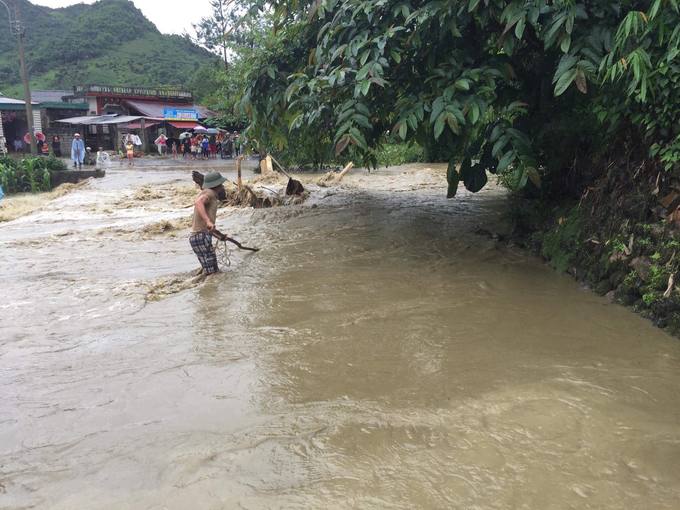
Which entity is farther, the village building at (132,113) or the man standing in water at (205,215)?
the village building at (132,113)

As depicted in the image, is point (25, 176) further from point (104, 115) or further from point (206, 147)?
point (104, 115)

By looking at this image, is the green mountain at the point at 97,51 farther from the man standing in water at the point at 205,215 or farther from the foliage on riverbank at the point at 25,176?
the man standing in water at the point at 205,215

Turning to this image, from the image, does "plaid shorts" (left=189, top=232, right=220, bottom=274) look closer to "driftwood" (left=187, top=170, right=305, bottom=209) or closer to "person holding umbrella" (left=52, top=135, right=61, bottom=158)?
"driftwood" (left=187, top=170, right=305, bottom=209)

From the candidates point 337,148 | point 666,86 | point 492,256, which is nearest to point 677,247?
point 666,86

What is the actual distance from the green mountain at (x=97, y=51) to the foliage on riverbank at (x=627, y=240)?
41382 mm

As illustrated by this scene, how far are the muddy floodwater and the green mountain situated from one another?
4046 centimetres

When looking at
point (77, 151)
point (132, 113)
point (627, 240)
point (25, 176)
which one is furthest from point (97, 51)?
point (627, 240)

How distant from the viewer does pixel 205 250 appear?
712 cm

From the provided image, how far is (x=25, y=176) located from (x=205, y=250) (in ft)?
47.7

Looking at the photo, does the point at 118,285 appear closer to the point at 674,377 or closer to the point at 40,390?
the point at 40,390

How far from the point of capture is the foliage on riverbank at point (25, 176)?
18375mm

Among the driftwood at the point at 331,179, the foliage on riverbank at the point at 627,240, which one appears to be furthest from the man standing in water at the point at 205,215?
the driftwood at the point at 331,179

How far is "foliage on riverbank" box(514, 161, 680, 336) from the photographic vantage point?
478cm

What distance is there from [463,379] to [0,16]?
64129mm
